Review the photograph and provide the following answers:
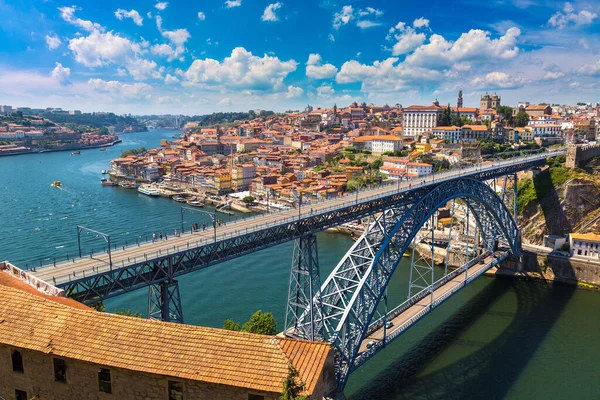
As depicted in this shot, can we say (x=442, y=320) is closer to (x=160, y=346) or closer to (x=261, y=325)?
(x=261, y=325)

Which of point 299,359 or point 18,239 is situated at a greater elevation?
point 299,359

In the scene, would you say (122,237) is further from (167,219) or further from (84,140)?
(84,140)

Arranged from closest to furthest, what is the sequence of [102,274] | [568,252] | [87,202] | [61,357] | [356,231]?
[61,357] → [102,274] → [568,252] → [356,231] → [87,202]

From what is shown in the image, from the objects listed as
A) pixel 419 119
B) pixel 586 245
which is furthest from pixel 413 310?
pixel 419 119

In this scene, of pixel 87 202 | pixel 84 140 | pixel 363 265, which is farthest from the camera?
pixel 84 140

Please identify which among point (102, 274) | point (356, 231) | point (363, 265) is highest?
point (102, 274)

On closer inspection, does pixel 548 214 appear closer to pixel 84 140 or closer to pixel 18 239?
pixel 18 239

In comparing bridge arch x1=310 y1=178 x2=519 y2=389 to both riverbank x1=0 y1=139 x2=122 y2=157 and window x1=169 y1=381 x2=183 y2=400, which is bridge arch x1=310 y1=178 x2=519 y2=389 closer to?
window x1=169 y1=381 x2=183 y2=400

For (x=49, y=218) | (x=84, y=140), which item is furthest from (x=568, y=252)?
(x=84, y=140)

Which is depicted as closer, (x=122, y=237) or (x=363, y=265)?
(x=363, y=265)
